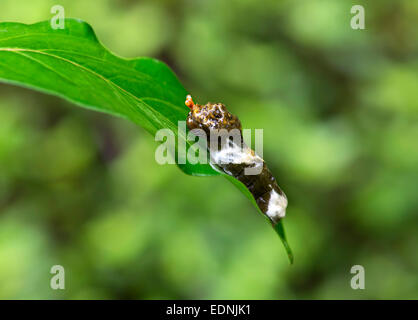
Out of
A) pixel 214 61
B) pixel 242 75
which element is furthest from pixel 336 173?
pixel 214 61

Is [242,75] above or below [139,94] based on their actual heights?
above

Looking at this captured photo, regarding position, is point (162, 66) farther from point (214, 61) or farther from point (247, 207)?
point (214, 61)

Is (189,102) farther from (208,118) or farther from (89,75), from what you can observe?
(89,75)

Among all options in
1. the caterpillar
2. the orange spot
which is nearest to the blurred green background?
the caterpillar

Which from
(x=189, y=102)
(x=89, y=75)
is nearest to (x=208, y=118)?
(x=189, y=102)

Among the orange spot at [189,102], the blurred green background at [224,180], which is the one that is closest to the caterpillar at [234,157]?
the orange spot at [189,102]

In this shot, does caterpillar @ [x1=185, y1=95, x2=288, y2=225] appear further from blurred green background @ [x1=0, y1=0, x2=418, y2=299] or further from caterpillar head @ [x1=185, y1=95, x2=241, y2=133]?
blurred green background @ [x1=0, y1=0, x2=418, y2=299]
